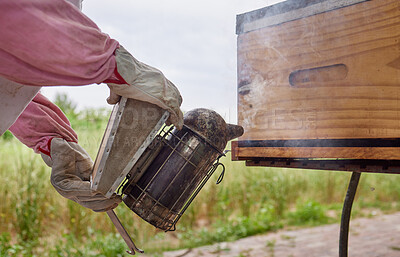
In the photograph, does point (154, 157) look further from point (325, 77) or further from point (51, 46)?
point (325, 77)

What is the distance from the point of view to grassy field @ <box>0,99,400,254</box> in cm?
358

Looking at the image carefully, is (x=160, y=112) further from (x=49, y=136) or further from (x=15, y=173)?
(x=15, y=173)

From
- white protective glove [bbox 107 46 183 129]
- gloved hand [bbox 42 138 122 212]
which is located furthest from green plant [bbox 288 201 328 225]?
white protective glove [bbox 107 46 183 129]

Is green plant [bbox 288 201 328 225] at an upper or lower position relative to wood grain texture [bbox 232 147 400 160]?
lower

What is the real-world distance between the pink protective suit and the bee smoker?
19cm

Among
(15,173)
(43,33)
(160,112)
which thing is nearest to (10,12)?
(43,33)

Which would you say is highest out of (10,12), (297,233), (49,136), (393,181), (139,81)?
(10,12)

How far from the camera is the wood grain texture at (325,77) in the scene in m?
1.27

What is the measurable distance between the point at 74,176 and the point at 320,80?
969 mm

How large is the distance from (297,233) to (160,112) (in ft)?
11.8

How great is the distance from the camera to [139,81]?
46.2 inches

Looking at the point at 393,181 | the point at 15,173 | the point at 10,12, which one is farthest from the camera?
the point at 393,181

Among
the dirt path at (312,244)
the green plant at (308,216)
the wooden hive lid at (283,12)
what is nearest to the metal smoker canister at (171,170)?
the wooden hive lid at (283,12)

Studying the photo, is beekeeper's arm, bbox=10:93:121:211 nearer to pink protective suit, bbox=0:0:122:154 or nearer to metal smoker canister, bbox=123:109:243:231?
metal smoker canister, bbox=123:109:243:231
